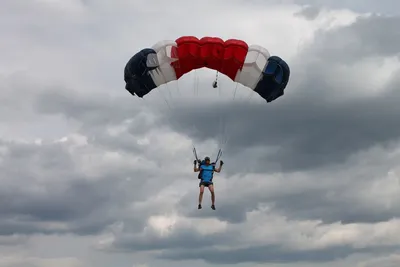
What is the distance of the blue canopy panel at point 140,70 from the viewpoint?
4556 cm

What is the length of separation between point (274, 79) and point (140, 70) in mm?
7714

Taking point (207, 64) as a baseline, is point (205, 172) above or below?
below

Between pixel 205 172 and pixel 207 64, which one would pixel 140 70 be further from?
pixel 205 172

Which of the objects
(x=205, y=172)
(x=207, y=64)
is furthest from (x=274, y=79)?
(x=205, y=172)

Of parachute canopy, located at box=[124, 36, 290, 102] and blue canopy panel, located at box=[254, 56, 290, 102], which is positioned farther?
blue canopy panel, located at box=[254, 56, 290, 102]

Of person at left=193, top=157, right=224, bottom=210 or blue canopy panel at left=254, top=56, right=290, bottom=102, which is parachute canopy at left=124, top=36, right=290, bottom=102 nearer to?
blue canopy panel at left=254, top=56, right=290, bottom=102

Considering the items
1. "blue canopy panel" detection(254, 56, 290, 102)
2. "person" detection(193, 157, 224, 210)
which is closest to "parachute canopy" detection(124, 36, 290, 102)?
"blue canopy panel" detection(254, 56, 290, 102)

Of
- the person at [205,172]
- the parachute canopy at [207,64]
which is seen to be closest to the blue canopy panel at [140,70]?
the parachute canopy at [207,64]

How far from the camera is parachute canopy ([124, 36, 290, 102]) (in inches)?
1784

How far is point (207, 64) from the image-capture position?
45.9 meters

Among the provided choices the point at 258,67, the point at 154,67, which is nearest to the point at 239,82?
the point at 258,67

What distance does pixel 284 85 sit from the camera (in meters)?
47.0

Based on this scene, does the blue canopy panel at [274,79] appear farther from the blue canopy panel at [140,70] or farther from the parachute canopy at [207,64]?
the blue canopy panel at [140,70]

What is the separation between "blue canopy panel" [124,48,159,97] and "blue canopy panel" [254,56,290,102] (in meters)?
6.26
